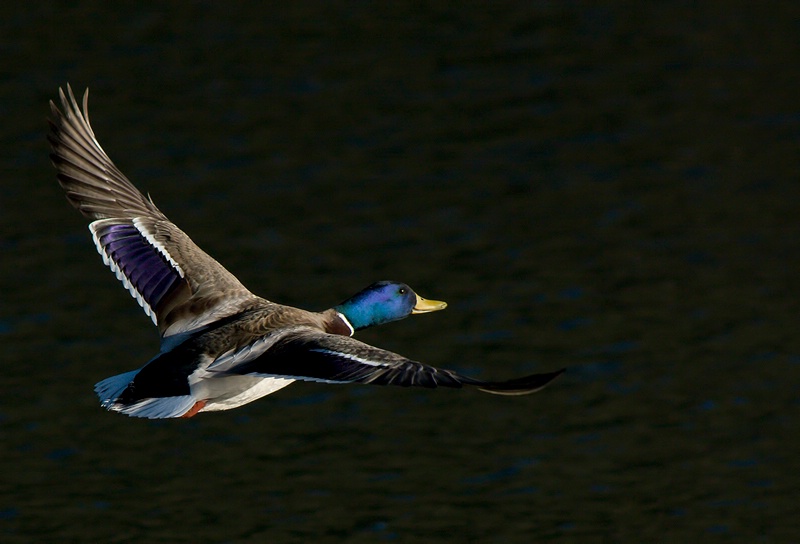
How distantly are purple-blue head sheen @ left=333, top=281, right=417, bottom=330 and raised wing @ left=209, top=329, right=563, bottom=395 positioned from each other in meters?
1.17

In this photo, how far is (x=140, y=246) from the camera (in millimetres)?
10359

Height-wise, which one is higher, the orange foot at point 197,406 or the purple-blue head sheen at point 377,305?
the purple-blue head sheen at point 377,305

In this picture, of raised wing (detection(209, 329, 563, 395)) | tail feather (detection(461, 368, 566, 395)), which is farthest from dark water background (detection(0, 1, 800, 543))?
tail feather (detection(461, 368, 566, 395))

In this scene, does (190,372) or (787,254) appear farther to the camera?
(787,254)

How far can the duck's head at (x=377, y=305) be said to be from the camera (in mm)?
10375

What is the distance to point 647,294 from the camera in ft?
49.6

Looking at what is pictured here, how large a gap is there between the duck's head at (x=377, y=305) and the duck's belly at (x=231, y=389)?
3.58 feet

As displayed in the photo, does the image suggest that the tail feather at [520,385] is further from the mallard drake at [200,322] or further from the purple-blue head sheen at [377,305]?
the purple-blue head sheen at [377,305]

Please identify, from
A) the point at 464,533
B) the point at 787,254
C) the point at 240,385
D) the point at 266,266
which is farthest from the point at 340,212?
the point at 240,385

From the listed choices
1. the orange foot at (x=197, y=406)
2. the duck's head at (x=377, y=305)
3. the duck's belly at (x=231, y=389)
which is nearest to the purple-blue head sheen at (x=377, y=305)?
the duck's head at (x=377, y=305)

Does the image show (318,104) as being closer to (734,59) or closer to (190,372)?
(734,59)

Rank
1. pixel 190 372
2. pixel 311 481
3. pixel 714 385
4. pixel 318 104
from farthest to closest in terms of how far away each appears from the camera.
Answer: pixel 318 104 < pixel 714 385 < pixel 311 481 < pixel 190 372

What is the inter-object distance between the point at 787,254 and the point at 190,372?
8.26m

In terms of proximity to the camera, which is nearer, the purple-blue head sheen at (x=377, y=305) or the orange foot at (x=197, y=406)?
the orange foot at (x=197, y=406)
